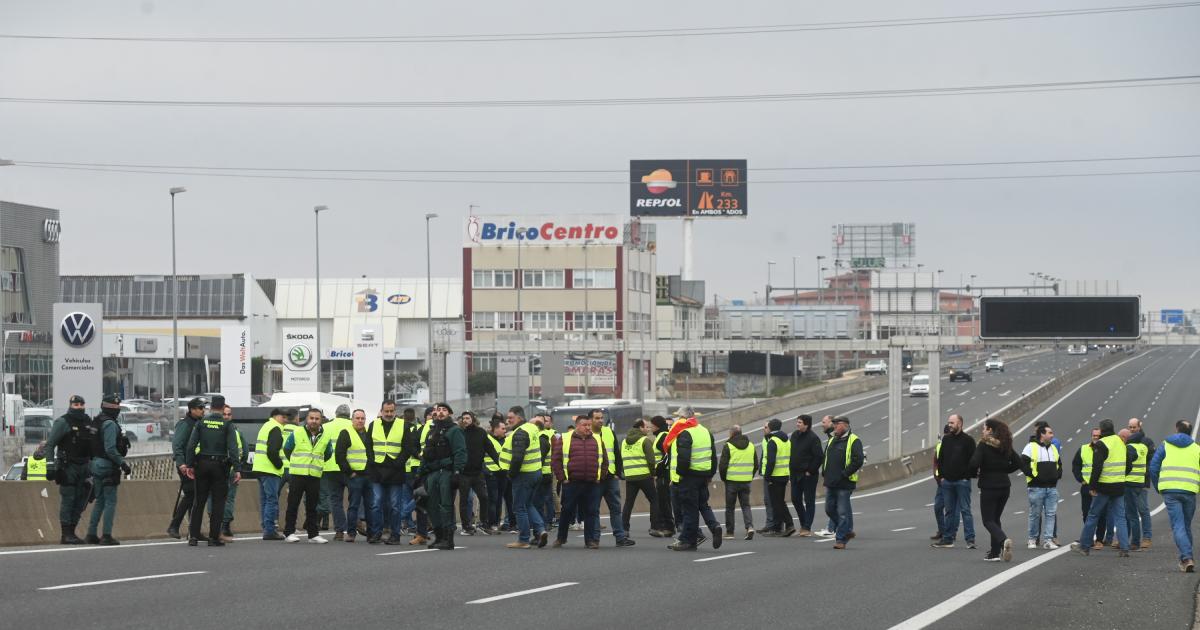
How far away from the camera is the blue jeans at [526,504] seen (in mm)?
19672


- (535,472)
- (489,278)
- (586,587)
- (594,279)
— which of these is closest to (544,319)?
(594,279)

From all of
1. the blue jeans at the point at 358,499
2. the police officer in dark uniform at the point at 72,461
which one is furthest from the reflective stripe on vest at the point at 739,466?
the police officer in dark uniform at the point at 72,461

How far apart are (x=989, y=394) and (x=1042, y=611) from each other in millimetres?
90544

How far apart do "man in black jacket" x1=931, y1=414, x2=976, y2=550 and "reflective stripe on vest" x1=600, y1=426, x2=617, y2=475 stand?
428cm

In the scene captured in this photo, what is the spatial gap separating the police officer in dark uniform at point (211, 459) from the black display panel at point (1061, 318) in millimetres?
45317

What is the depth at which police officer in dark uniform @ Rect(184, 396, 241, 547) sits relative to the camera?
1898 centimetres

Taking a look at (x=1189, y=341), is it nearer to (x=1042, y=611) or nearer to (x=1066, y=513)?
(x=1066, y=513)

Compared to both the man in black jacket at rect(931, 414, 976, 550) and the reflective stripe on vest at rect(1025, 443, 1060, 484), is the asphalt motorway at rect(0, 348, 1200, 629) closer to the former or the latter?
the man in black jacket at rect(931, 414, 976, 550)

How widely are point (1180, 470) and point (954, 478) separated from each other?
3209mm

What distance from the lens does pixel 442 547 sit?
1938cm

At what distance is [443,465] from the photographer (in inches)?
758

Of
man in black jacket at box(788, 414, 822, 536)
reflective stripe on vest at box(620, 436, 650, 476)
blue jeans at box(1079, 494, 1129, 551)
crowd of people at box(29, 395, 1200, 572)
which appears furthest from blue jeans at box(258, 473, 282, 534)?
blue jeans at box(1079, 494, 1129, 551)

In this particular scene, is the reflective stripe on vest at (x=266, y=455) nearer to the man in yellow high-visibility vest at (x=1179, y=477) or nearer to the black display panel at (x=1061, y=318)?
the man in yellow high-visibility vest at (x=1179, y=477)

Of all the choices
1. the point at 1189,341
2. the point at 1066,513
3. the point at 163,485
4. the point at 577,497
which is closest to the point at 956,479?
the point at 577,497
